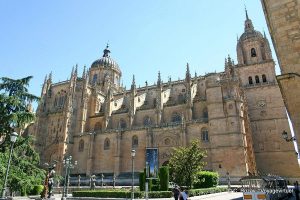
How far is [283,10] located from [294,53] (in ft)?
5.93

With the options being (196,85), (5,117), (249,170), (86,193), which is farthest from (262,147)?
(5,117)

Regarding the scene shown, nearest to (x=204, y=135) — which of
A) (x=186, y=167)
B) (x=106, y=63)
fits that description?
(x=186, y=167)

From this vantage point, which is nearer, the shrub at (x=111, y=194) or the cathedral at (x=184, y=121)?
the shrub at (x=111, y=194)

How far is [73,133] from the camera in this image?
45375mm

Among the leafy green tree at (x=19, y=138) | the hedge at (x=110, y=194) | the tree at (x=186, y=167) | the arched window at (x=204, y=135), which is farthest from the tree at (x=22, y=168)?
the arched window at (x=204, y=135)

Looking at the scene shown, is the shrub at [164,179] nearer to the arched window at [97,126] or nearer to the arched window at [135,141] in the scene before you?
the arched window at [135,141]

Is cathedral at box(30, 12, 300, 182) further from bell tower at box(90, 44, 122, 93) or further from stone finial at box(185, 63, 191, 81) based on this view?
bell tower at box(90, 44, 122, 93)

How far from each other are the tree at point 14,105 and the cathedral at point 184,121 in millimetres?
20583

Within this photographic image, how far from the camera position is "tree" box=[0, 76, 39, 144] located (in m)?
19.6

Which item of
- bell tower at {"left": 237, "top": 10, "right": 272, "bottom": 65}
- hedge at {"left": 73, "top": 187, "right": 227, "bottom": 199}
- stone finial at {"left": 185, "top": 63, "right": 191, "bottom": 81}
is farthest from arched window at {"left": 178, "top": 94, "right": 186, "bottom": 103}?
hedge at {"left": 73, "top": 187, "right": 227, "bottom": 199}

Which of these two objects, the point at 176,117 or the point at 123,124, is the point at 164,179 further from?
the point at 123,124

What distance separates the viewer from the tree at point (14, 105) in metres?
19.6

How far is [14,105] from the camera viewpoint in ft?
65.9

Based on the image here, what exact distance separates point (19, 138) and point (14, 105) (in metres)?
2.72
